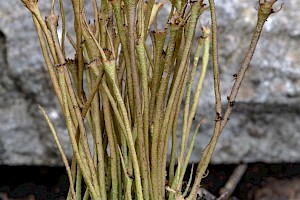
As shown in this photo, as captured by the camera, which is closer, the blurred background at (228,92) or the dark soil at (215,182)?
the blurred background at (228,92)

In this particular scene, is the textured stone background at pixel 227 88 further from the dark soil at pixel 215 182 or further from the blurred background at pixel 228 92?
the dark soil at pixel 215 182

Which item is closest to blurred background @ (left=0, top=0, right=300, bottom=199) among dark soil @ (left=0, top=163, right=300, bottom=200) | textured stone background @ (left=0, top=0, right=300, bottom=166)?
textured stone background @ (left=0, top=0, right=300, bottom=166)

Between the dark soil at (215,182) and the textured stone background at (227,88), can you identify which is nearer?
the textured stone background at (227,88)

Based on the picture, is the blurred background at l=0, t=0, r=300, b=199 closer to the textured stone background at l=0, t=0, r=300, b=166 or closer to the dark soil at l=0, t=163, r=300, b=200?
the textured stone background at l=0, t=0, r=300, b=166

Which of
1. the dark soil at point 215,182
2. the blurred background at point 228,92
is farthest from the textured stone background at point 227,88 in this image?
the dark soil at point 215,182

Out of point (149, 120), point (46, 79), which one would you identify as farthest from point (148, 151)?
point (46, 79)

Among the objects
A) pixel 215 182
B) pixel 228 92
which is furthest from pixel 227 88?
pixel 215 182

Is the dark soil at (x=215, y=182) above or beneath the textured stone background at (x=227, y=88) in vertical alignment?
beneath
